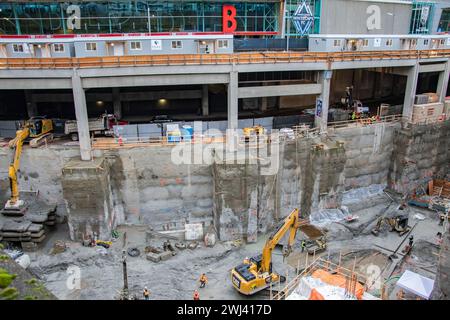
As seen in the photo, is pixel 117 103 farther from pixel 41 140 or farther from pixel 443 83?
pixel 443 83

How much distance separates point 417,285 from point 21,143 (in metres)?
29.8

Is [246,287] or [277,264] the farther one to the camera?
[277,264]

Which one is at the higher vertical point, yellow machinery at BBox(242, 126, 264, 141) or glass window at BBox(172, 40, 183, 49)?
glass window at BBox(172, 40, 183, 49)

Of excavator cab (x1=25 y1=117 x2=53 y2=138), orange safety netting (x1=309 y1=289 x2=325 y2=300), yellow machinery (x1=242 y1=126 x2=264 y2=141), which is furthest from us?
yellow machinery (x1=242 y1=126 x2=264 y2=141)

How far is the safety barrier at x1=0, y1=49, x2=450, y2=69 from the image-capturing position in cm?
3045

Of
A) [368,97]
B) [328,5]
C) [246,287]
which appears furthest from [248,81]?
[246,287]

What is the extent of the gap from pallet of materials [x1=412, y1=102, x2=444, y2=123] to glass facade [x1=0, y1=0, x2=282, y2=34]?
18.6 metres

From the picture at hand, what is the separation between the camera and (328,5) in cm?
4559

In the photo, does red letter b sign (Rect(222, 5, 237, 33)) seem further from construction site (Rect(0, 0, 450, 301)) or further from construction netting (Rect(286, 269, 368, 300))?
construction netting (Rect(286, 269, 368, 300))

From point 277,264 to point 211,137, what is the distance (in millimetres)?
11918

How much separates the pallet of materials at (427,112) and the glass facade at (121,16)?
60.9 ft

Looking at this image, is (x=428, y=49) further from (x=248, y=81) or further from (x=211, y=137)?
(x=211, y=137)

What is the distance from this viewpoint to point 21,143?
104 ft

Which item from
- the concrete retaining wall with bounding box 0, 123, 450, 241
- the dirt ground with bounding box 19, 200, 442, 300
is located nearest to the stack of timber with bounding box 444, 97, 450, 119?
the concrete retaining wall with bounding box 0, 123, 450, 241
